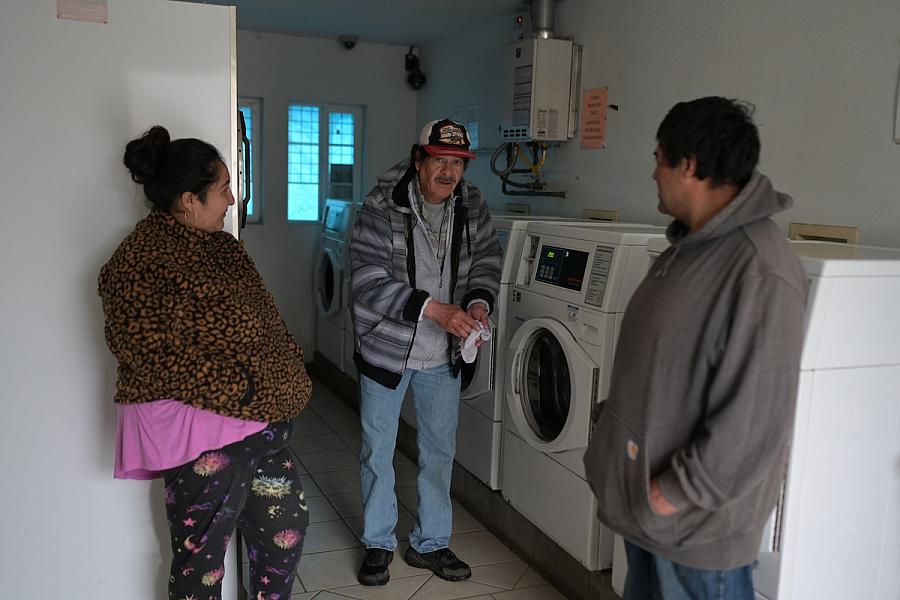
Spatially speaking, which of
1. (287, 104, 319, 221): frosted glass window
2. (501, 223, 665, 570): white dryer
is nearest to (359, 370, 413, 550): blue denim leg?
(501, 223, 665, 570): white dryer

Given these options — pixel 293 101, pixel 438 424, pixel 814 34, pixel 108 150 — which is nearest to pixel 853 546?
pixel 438 424

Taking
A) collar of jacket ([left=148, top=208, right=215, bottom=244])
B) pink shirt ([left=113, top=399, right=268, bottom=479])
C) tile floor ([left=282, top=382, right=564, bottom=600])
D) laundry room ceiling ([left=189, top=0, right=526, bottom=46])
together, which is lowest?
tile floor ([left=282, top=382, right=564, bottom=600])

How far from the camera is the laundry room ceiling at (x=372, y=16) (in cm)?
429

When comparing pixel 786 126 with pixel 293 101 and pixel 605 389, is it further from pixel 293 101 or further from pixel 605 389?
pixel 293 101

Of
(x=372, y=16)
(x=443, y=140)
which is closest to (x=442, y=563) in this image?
(x=443, y=140)

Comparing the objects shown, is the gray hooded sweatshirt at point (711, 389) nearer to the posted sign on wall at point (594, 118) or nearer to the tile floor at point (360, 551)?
the tile floor at point (360, 551)

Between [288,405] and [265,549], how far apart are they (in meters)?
0.40

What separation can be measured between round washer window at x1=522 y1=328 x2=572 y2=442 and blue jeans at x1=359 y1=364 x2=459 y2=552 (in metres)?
0.29

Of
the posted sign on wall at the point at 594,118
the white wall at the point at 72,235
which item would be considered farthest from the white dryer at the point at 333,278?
the white wall at the point at 72,235

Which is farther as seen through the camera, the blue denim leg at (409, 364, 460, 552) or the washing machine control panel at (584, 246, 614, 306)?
the blue denim leg at (409, 364, 460, 552)

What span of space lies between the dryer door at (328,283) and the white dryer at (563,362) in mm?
2189

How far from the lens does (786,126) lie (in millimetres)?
2566

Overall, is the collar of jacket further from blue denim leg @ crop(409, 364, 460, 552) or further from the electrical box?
the electrical box

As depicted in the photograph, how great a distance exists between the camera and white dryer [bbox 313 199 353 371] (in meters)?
4.86
